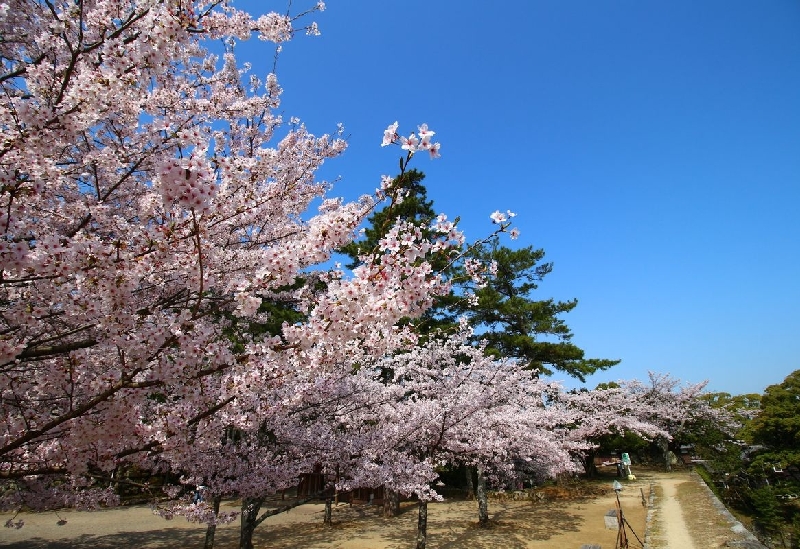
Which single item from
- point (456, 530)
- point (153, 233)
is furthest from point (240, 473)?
point (456, 530)

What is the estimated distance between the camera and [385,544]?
11.0m

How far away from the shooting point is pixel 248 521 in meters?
6.66

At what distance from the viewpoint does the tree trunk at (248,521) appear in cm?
661

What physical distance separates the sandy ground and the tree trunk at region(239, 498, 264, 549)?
5110 mm

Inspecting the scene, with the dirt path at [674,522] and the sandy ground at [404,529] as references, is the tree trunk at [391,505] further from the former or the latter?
the dirt path at [674,522]

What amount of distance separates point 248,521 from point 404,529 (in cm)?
800

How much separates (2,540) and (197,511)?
1199cm

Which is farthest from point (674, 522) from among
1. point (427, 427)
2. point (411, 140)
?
point (411, 140)

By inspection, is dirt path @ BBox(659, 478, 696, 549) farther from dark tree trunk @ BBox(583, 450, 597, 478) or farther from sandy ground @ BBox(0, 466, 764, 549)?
dark tree trunk @ BBox(583, 450, 597, 478)

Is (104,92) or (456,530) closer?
(104,92)

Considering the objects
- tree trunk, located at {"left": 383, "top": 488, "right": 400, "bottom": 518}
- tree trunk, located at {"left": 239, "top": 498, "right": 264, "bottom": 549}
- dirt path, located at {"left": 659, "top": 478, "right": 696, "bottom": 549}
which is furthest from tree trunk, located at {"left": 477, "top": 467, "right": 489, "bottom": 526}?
tree trunk, located at {"left": 239, "top": 498, "right": 264, "bottom": 549}

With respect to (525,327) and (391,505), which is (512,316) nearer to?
(525,327)

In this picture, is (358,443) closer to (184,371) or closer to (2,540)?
(184,371)

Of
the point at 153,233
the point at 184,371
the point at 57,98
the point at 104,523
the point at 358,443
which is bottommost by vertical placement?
the point at 104,523
